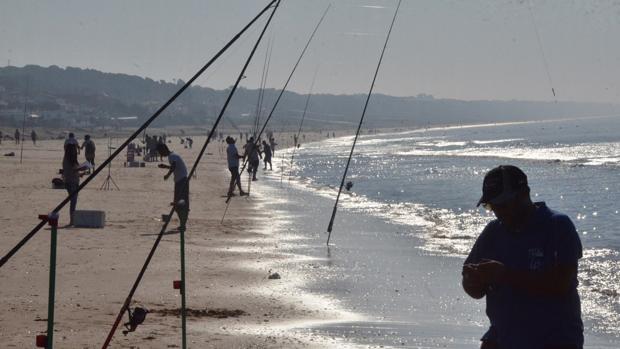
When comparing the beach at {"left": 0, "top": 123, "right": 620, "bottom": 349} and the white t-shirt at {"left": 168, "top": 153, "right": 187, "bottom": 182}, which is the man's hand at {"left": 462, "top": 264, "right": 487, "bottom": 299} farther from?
the white t-shirt at {"left": 168, "top": 153, "right": 187, "bottom": 182}

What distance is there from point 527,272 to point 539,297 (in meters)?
0.11

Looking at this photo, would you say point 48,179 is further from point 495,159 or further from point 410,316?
point 495,159

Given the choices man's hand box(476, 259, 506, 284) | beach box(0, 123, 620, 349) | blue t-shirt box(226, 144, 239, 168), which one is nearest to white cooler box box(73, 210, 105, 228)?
beach box(0, 123, 620, 349)

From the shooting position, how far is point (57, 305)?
318 inches

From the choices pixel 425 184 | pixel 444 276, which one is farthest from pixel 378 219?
pixel 425 184

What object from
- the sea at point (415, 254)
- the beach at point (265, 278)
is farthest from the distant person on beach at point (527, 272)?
the sea at point (415, 254)

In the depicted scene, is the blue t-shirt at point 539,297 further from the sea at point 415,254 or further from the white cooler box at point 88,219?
the white cooler box at point 88,219

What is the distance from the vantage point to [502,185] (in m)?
3.63

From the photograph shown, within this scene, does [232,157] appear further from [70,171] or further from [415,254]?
[415,254]

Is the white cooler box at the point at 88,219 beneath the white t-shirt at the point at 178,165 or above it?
beneath

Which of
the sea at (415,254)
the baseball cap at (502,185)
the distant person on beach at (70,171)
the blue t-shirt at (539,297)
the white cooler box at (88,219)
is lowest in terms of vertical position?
the sea at (415,254)

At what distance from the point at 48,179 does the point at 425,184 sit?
14586mm

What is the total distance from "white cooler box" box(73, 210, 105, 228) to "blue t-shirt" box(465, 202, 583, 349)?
10979mm

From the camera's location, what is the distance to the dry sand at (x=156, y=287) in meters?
7.20
